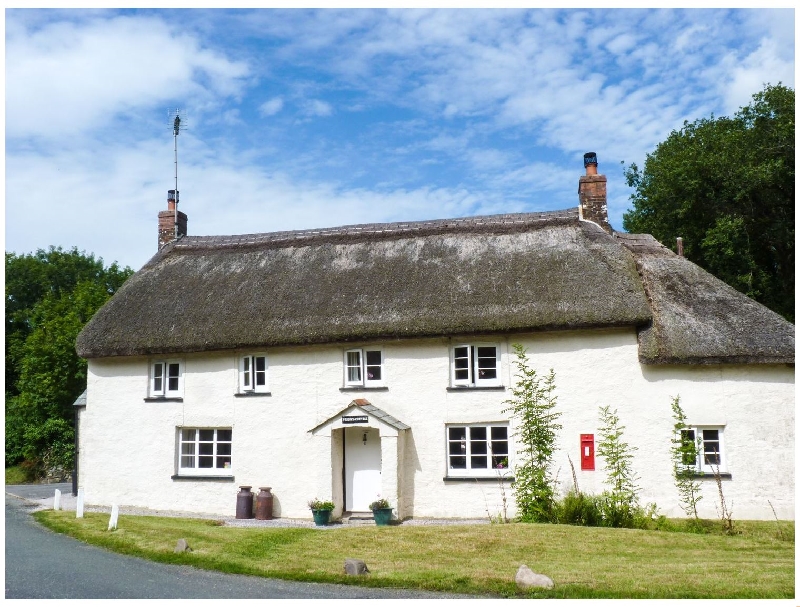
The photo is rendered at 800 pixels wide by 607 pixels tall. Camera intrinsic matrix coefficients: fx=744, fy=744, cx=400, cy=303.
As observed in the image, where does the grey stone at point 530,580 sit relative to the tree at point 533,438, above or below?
below

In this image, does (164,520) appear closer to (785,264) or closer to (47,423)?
(47,423)

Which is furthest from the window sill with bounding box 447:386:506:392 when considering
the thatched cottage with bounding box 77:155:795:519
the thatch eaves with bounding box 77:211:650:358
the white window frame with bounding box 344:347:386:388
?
the white window frame with bounding box 344:347:386:388

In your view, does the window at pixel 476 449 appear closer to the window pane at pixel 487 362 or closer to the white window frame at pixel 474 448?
the white window frame at pixel 474 448

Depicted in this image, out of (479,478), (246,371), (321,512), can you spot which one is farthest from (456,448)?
(246,371)

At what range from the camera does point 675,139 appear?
3281 centimetres

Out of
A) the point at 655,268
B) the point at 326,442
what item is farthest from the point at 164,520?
the point at 655,268

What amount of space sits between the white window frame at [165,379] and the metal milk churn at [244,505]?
11.5 feet

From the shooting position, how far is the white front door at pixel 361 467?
61.1ft

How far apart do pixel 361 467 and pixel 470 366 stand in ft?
12.4

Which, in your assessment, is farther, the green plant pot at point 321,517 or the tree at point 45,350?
the tree at point 45,350

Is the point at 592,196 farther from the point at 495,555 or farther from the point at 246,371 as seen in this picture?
the point at 495,555

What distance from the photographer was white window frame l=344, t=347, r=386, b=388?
18.9m

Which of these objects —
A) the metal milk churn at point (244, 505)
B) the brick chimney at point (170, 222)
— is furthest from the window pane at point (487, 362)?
the brick chimney at point (170, 222)
